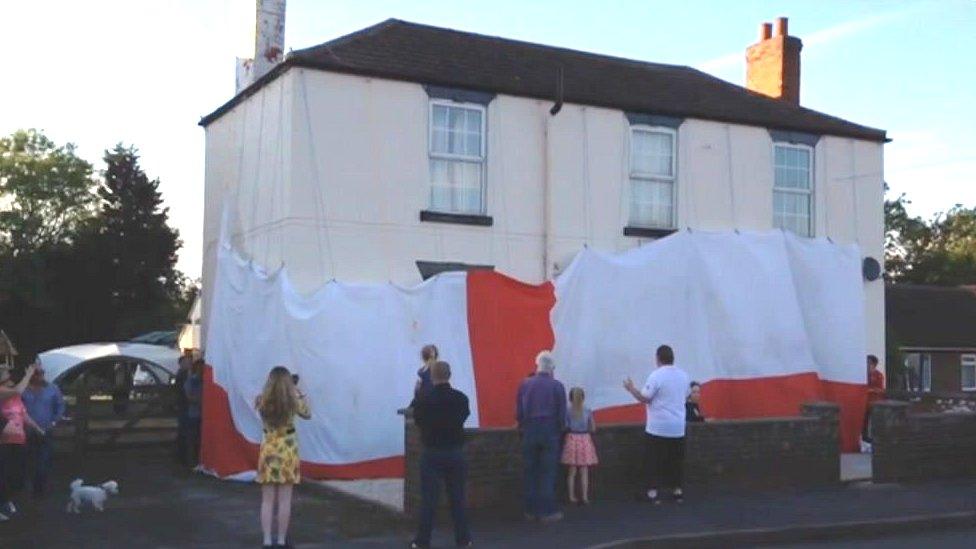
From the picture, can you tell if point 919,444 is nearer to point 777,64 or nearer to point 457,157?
point 457,157

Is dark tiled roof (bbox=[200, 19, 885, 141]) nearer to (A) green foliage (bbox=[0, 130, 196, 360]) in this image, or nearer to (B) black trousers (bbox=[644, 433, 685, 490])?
(B) black trousers (bbox=[644, 433, 685, 490])

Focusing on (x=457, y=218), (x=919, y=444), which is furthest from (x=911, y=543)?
(x=457, y=218)

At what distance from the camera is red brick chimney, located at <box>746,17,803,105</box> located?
22.8 m

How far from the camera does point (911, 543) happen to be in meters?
11.5

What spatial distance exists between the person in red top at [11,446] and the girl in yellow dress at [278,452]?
3.86 metres

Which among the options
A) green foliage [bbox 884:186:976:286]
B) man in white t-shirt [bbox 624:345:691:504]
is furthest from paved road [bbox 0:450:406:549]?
green foliage [bbox 884:186:976:286]

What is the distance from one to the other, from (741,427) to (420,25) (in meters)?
8.98

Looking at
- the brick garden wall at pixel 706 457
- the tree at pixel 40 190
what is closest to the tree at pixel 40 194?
the tree at pixel 40 190

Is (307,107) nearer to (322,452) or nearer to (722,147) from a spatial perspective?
(322,452)

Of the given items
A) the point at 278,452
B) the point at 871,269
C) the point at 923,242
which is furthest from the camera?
the point at 923,242

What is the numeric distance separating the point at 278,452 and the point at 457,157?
802cm

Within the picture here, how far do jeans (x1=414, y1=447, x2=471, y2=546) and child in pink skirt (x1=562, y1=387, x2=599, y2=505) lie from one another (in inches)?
98.4

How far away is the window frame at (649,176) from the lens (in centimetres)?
1859

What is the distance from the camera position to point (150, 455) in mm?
18438
